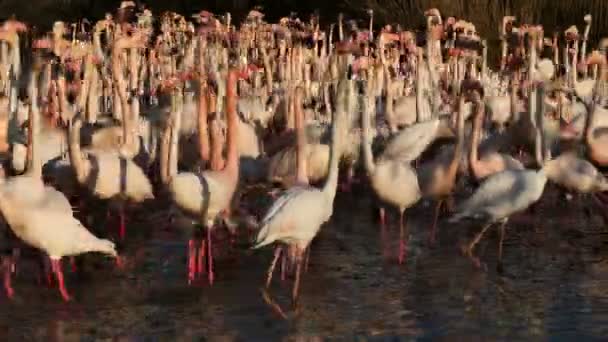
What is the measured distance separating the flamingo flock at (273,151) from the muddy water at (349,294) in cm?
21

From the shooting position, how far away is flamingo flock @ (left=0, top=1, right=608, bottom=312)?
9.57 meters

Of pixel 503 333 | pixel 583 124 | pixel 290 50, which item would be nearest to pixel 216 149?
pixel 503 333

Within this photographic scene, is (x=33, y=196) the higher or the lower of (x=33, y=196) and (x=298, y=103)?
the lower

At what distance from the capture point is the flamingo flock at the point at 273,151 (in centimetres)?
957

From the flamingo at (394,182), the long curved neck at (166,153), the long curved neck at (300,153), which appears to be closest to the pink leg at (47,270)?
the long curved neck at (166,153)

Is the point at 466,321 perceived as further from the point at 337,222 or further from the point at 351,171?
the point at 351,171

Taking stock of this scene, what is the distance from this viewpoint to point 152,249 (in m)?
11.5

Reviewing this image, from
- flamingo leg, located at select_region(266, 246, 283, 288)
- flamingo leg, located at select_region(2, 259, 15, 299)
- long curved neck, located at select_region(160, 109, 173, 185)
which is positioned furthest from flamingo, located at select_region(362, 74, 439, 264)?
→ flamingo leg, located at select_region(2, 259, 15, 299)

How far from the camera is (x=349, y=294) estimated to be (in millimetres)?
9539

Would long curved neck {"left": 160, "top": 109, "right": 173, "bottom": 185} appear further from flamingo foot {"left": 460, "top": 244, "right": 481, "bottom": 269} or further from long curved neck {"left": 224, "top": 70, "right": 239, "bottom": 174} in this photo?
flamingo foot {"left": 460, "top": 244, "right": 481, "bottom": 269}

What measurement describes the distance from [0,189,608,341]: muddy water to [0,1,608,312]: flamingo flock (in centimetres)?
21

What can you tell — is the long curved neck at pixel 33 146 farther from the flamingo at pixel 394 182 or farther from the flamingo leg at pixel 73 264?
the flamingo at pixel 394 182

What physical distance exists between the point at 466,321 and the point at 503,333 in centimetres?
38

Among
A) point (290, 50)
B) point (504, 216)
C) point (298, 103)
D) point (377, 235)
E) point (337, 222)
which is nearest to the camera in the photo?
point (504, 216)
